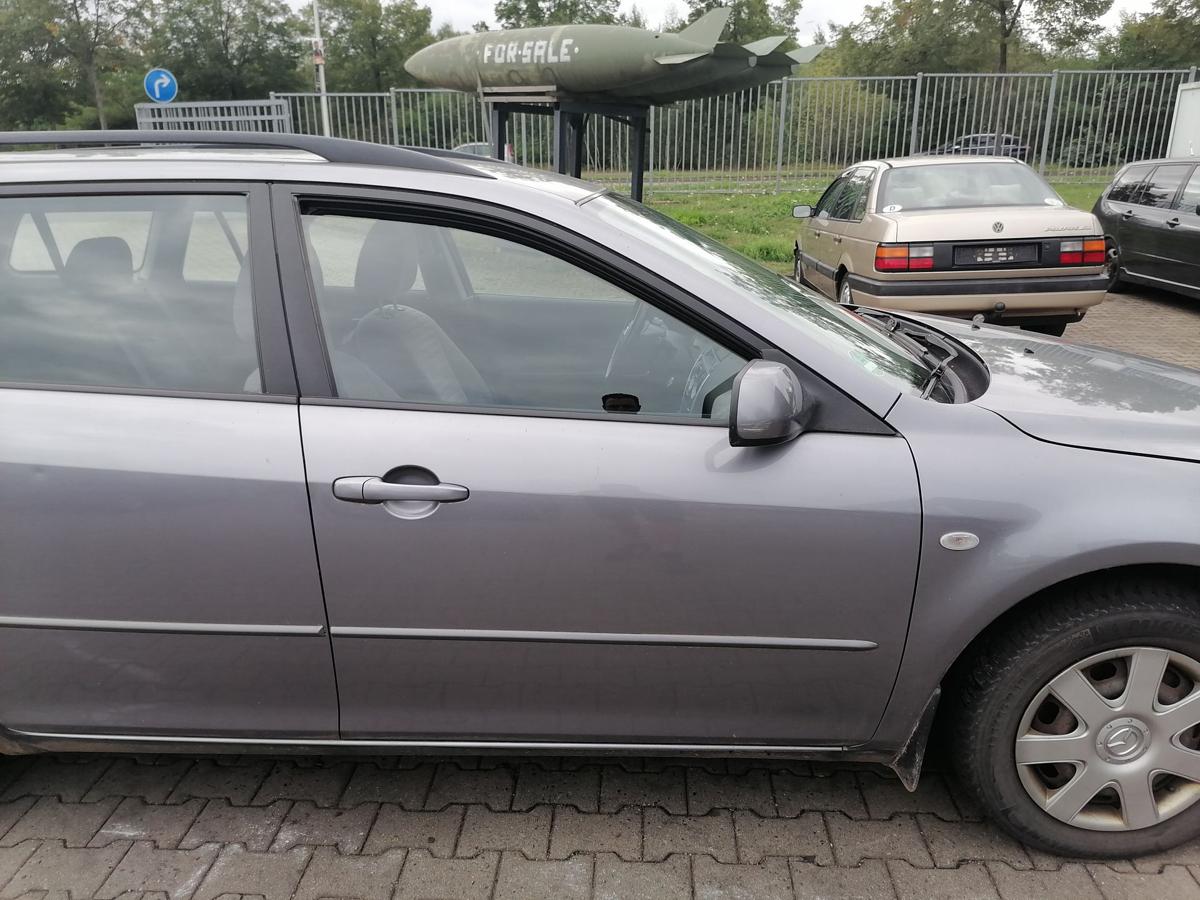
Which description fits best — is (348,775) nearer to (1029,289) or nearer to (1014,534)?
(1014,534)

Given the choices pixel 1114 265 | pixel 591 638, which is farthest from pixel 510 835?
pixel 1114 265

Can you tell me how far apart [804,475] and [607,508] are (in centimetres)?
44

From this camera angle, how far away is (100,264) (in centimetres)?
225

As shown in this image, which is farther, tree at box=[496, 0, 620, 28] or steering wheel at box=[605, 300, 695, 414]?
tree at box=[496, 0, 620, 28]

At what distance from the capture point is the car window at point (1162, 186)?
369 inches

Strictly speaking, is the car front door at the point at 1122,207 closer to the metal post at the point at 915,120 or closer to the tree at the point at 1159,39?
the metal post at the point at 915,120

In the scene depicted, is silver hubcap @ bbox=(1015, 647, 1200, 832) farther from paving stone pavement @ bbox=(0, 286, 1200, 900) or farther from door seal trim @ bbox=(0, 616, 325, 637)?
door seal trim @ bbox=(0, 616, 325, 637)

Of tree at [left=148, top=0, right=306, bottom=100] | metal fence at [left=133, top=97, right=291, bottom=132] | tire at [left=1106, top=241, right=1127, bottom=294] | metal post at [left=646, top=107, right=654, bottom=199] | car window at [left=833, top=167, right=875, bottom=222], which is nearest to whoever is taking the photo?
car window at [left=833, top=167, right=875, bottom=222]

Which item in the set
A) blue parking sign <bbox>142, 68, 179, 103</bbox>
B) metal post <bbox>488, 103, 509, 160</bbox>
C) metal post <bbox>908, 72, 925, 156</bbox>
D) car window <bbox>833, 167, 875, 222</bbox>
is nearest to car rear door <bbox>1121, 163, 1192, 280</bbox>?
car window <bbox>833, 167, 875, 222</bbox>

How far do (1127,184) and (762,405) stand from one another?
10.6 metres

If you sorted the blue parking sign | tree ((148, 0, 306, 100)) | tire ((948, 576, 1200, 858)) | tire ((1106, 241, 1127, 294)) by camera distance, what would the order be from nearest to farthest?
tire ((948, 576, 1200, 858))
tire ((1106, 241, 1127, 294))
the blue parking sign
tree ((148, 0, 306, 100))

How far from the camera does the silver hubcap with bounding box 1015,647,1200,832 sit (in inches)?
82.6

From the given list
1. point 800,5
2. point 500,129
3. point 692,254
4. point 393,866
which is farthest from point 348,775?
point 800,5

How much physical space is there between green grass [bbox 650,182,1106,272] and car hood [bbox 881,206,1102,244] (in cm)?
531
